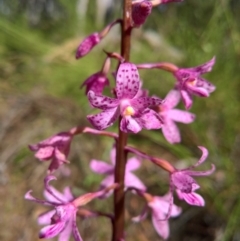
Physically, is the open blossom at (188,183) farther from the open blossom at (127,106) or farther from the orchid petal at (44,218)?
the orchid petal at (44,218)

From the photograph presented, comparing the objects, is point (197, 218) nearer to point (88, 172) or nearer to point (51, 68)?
point (88, 172)

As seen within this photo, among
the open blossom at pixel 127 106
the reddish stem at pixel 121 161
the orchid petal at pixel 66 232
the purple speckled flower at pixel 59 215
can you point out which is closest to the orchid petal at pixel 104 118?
the open blossom at pixel 127 106

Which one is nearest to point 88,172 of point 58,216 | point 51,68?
point 51,68

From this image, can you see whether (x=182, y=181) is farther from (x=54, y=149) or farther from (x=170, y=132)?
(x=54, y=149)

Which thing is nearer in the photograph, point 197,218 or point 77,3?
point 197,218

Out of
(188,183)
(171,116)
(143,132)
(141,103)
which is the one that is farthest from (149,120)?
(143,132)

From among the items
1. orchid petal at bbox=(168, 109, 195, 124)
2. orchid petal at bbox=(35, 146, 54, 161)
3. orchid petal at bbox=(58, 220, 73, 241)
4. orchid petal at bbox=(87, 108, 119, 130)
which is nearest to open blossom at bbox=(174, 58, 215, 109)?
orchid petal at bbox=(168, 109, 195, 124)
